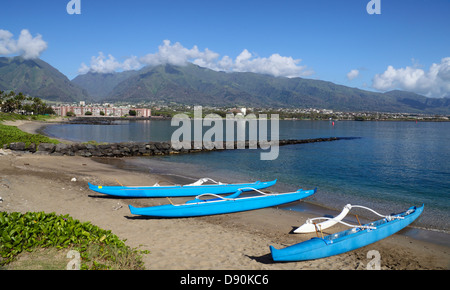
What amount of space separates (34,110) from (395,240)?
148132mm

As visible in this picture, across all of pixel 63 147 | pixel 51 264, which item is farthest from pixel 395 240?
pixel 63 147

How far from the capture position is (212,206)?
13.4 meters

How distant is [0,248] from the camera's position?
6418mm

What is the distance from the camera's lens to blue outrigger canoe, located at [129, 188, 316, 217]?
12293mm

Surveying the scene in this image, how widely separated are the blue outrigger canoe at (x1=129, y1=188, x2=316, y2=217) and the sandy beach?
29 centimetres

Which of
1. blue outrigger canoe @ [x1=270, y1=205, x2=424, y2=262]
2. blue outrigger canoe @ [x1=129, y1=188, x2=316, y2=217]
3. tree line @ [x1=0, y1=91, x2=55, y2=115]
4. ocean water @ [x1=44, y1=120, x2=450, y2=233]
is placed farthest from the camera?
tree line @ [x1=0, y1=91, x2=55, y2=115]

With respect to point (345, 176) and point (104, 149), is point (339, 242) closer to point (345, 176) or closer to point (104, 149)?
point (345, 176)

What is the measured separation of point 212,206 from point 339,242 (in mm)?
5913

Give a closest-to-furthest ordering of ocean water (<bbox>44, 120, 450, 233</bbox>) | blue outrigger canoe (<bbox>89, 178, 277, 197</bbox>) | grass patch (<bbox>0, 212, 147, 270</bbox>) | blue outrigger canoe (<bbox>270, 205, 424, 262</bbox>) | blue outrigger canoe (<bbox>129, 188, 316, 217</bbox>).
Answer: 1. grass patch (<bbox>0, 212, 147, 270</bbox>)
2. blue outrigger canoe (<bbox>270, 205, 424, 262</bbox>)
3. blue outrigger canoe (<bbox>129, 188, 316, 217</bbox>)
4. blue outrigger canoe (<bbox>89, 178, 277, 197</bbox>)
5. ocean water (<bbox>44, 120, 450, 233</bbox>)

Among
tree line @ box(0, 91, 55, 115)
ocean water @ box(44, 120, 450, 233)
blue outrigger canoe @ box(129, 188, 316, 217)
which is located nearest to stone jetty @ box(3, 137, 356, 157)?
ocean water @ box(44, 120, 450, 233)

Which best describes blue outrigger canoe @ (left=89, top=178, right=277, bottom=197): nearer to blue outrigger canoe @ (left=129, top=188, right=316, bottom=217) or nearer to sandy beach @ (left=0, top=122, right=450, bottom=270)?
sandy beach @ (left=0, top=122, right=450, bottom=270)

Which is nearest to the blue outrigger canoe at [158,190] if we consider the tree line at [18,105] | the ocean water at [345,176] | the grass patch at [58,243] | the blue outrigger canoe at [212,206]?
the blue outrigger canoe at [212,206]

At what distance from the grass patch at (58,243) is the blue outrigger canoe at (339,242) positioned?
412cm
